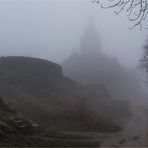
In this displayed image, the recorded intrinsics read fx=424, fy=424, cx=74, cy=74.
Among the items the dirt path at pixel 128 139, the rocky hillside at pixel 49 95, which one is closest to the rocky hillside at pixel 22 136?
the dirt path at pixel 128 139

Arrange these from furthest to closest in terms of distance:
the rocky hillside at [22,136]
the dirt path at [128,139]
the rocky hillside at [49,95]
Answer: the rocky hillside at [49,95] → the dirt path at [128,139] → the rocky hillside at [22,136]

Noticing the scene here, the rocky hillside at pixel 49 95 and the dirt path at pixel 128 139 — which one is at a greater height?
the rocky hillside at pixel 49 95

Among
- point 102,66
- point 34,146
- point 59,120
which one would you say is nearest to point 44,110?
point 59,120

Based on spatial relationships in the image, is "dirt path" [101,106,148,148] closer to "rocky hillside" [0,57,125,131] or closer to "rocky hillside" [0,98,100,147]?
"rocky hillside" [0,98,100,147]

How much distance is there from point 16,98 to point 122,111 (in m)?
18.5

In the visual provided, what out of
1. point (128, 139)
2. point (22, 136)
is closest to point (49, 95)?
point (128, 139)

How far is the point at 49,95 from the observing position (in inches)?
1971

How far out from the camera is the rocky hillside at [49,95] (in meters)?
34.0

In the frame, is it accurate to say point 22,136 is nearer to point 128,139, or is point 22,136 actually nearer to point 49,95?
point 128,139

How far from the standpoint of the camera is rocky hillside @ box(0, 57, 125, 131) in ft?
112

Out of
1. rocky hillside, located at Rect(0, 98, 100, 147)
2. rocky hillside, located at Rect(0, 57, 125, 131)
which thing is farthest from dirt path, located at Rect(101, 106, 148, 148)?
rocky hillside, located at Rect(0, 57, 125, 131)

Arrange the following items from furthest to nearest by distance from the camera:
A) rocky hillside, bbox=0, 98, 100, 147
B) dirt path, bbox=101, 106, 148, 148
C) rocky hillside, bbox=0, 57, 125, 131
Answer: rocky hillside, bbox=0, 57, 125, 131 → dirt path, bbox=101, 106, 148, 148 → rocky hillside, bbox=0, 98, 100, 147

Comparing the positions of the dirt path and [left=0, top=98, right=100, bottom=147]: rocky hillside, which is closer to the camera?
[left=0, top=98, right=100, bottom=147]: rocky hillside

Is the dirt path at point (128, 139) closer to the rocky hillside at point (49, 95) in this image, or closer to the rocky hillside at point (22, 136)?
the rocky hillside at point (22, 136)
